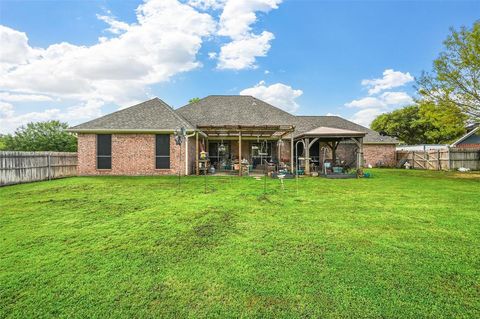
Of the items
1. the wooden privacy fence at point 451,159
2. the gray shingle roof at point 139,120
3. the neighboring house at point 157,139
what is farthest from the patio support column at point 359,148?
the wooden privacy fence at point 451,159

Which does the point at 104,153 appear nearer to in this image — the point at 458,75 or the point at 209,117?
the point at 209,117

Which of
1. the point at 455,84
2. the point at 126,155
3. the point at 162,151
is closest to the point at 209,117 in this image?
the point at 162,151

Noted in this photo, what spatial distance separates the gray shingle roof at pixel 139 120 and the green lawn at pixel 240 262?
8722mm

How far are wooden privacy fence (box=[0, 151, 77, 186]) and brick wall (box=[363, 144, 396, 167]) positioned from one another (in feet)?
79.1

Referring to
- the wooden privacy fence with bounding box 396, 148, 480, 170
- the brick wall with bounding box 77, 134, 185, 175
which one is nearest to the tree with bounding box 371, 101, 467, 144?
the wooden privacy fence with bounding box 396, 148, 480, 170

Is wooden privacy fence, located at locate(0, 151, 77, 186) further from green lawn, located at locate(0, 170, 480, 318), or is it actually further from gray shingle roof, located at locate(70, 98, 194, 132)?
green lawn, located at locate(0, 170, 480, 318)

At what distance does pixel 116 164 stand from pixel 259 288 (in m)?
14.1

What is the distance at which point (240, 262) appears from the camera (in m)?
3.12

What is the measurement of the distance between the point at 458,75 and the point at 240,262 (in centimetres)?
1709

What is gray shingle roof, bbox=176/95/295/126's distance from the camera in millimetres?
19297

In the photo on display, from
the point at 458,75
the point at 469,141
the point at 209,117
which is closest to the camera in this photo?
the point at 458,75

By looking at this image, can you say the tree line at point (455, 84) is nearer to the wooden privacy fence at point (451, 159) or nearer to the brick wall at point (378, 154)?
the wooden privacy fence at point (451, 159)

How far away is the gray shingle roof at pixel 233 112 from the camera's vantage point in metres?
19.3

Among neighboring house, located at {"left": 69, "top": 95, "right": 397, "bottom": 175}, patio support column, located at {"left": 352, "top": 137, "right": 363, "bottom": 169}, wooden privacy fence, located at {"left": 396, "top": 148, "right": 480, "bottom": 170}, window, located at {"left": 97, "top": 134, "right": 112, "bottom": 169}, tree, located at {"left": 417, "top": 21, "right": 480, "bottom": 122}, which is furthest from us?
wooden privacy fence, located at {"left": 396, "top": 148, "right": 480, "bottom": 170}
